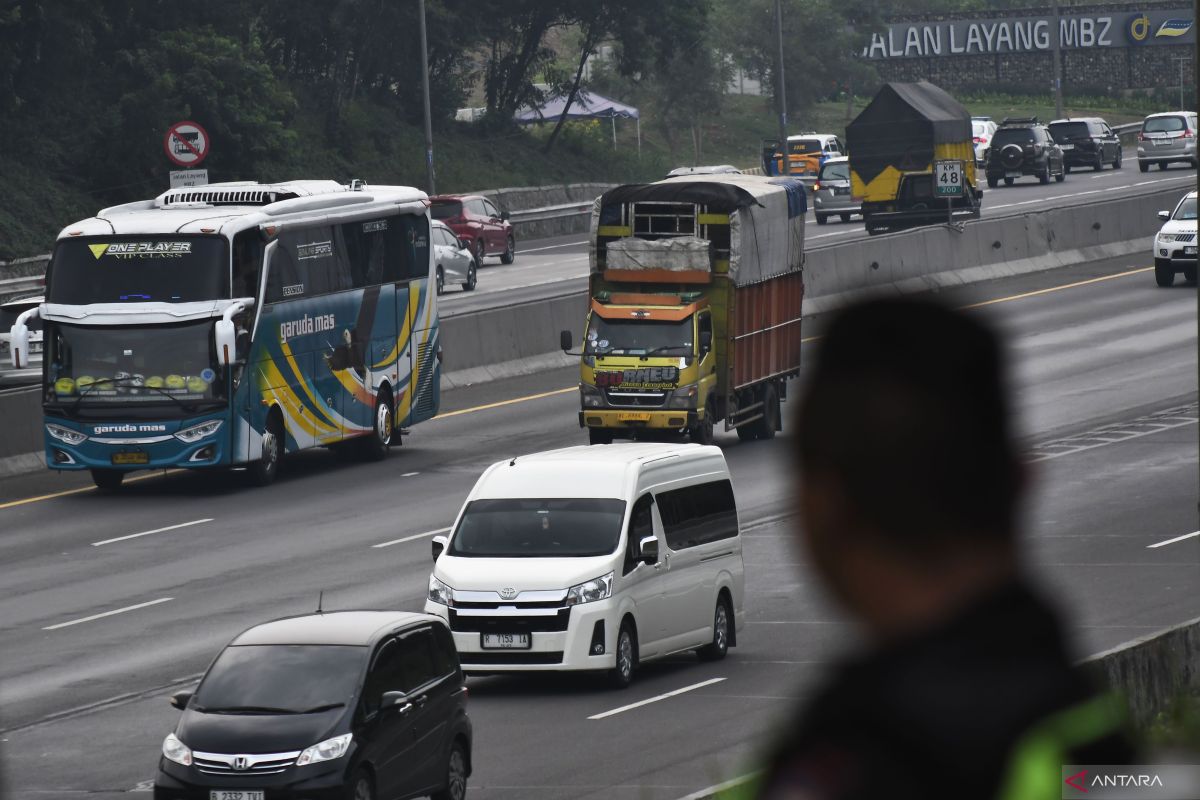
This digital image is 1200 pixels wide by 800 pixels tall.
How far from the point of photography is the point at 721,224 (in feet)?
100

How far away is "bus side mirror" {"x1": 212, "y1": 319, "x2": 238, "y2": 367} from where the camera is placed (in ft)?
91.1

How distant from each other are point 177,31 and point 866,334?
58.5 m

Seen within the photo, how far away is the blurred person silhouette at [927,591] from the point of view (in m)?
1.76

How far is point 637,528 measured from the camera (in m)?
18.9

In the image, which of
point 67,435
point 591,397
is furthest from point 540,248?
point 67,435

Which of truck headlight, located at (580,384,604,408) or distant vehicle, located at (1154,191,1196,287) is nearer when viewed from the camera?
truck headlight, located at (580,384,604,408)

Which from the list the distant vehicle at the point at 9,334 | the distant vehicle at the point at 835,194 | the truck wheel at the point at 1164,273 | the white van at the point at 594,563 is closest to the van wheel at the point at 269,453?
the distant vehicle at the point at 9,334

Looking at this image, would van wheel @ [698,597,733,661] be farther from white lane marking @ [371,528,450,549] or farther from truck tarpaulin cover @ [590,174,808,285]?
truck tarpaulin cover @ [590,174,808,285]

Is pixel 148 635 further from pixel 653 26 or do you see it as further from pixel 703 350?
pixel 653 26

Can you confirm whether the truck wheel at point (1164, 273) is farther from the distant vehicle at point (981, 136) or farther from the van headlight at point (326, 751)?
the distant vehicle at point (981, 136)

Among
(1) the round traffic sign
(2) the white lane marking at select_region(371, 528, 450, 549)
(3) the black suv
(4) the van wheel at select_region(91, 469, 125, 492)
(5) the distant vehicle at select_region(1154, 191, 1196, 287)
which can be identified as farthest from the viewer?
(3) the black suv

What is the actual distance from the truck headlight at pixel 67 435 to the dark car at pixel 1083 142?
2400 inches

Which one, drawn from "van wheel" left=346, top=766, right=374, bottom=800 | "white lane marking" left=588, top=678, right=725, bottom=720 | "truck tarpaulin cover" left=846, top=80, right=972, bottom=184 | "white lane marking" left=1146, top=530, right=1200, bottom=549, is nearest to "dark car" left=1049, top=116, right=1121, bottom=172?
"truck tarpaulin cover" left=846, top=80, right=972, bottom=184

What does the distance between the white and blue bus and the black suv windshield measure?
1385 centimetres
